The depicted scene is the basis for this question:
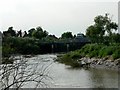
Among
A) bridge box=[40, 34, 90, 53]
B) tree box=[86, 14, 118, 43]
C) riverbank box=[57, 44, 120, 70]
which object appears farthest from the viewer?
bridge box=[40, 34, 90, 53]

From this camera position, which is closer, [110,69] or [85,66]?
A: [110,69]

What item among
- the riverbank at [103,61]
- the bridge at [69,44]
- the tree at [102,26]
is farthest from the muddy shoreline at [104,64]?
the bridge at [69,44]

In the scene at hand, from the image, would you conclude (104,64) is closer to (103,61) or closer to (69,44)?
(103,61)

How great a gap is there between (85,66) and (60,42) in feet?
52.5

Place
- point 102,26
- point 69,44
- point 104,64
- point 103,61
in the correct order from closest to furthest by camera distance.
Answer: point 104,64 → point 103,61 → point 102,26 → point 69,44

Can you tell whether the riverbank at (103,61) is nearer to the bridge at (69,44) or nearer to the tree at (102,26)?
the tree at (102,26)

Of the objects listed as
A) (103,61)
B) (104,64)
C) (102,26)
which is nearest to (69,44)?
(102,26)

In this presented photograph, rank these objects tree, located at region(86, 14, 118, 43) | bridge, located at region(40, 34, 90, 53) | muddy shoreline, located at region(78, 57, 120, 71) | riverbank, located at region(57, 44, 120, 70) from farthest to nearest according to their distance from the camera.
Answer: bridge, located at region(40, 34, 90, 53) → tree, located at region(86, 14, 118, 43) → riverbank, located at region(57, 44, 120, 70) → muddy shoreline, located at region(78, 57, 120, 71)

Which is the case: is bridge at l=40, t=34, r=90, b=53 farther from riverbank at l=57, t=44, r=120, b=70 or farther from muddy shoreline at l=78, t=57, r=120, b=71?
muddy shoreline at l=78, t=57, r=120, b=71

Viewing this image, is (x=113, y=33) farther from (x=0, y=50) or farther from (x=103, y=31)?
(x=0, y=50)

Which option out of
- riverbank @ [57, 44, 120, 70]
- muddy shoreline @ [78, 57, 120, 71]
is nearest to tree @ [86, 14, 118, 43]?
riverbank @ [57, 44, 120, 70]

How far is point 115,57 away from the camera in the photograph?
23.4m

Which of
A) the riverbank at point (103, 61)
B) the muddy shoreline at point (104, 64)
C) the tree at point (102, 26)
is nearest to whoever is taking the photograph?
the muddy shoreline at point (104, 64)

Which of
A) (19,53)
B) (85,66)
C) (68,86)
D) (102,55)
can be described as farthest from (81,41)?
(19,53)
